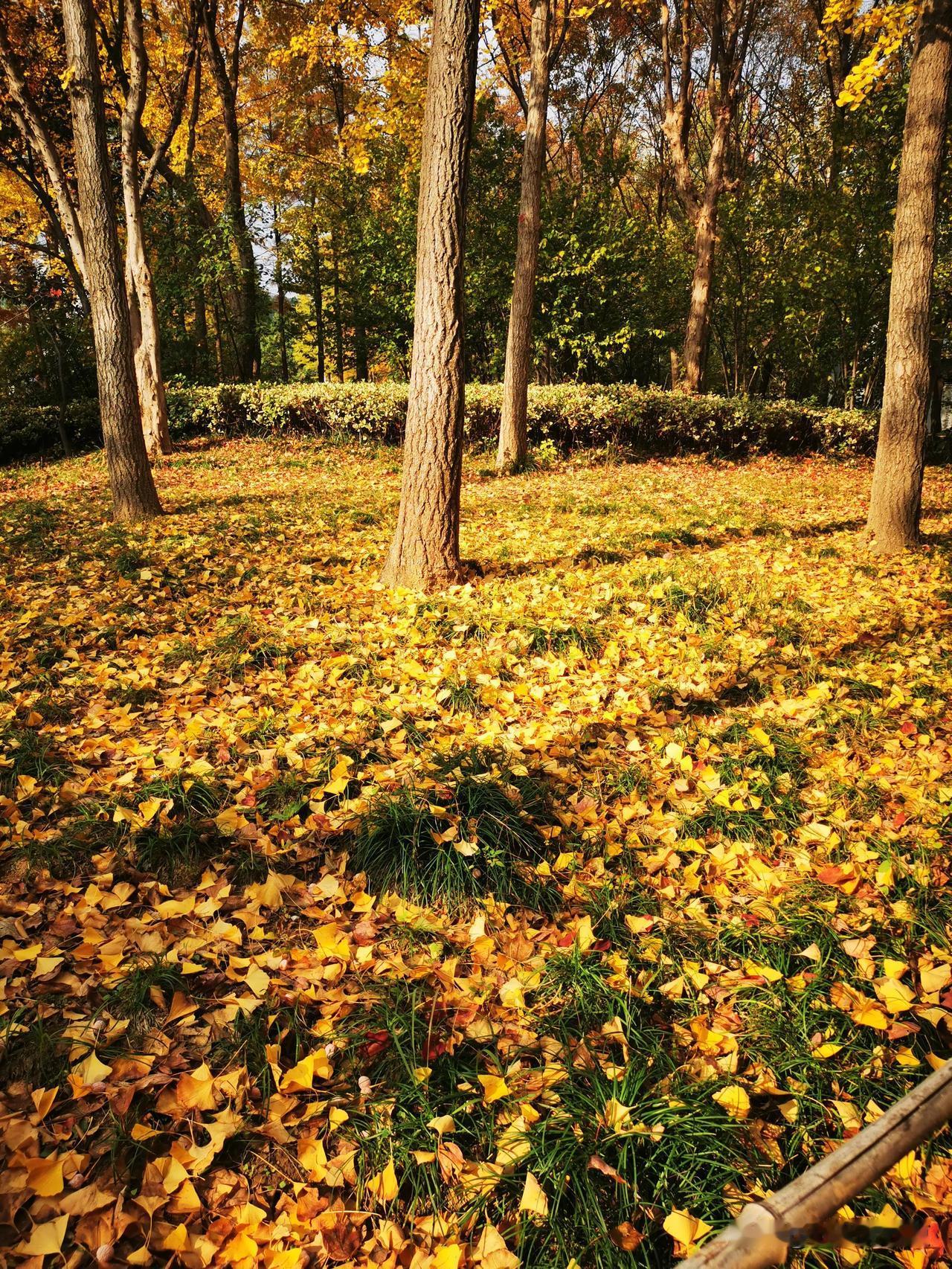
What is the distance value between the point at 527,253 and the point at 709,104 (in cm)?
888

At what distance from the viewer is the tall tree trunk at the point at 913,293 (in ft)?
17.9

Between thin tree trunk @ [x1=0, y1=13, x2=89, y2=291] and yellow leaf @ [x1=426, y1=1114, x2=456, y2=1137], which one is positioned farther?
thin tree trunk @ [x1=0, y1=13, x2=89, y2=291]

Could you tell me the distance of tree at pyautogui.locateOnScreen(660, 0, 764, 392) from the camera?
13.6 metres

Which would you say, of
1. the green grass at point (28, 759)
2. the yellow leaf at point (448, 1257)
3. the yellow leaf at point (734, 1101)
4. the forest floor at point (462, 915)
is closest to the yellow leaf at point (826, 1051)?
the forest floor at point (462, 915)

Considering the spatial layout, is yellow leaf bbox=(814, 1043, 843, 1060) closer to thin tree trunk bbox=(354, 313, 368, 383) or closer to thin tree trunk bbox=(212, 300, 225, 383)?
thin tree trunk bbox=(212, 300, 225, 383)

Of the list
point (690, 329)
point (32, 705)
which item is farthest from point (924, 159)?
point (690, 329)

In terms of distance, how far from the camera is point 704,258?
47.0 ft

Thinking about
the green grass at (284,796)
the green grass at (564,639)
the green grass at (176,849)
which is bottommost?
the green grass at (176,849)

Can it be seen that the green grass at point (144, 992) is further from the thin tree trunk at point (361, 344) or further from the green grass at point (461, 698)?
the thin tree trunk at point (361, 344)

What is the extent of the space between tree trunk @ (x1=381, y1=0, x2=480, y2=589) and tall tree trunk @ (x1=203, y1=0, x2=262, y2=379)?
1211 cm

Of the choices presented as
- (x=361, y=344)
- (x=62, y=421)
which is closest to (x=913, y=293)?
(x=62, y=421)

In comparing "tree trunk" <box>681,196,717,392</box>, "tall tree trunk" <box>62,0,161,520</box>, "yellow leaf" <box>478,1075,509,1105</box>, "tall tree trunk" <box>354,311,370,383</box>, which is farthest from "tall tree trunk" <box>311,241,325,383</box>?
"yellow leaf" <box>478,1075,509,1105</box>

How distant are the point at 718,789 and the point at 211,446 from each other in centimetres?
1273

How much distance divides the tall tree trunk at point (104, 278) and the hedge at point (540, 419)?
6416 mm
